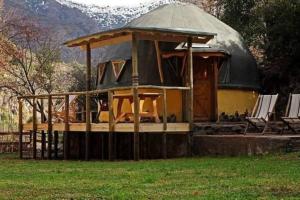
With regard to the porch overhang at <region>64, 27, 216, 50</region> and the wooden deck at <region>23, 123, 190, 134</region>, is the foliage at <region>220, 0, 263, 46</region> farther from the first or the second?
the wooden deck at <region>23, 123, 190, 134</region>

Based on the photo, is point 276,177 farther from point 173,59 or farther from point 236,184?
point 173,59

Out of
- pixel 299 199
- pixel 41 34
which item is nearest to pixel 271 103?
pixel 299 199

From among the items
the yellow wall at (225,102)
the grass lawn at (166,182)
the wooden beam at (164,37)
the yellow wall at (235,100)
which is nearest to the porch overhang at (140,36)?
the wooden beam at (164,37)

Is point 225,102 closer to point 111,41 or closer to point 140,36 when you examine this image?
point 111,41

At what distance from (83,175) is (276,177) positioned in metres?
3.20

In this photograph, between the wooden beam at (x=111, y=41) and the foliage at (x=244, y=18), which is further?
the foliage at (x=244, y=18)

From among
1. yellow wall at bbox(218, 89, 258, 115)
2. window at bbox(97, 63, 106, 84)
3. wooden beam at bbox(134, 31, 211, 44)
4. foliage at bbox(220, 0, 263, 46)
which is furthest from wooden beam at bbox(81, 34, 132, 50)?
foliage at bbox(220, 0, 263, 46)

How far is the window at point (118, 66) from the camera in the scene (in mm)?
18922

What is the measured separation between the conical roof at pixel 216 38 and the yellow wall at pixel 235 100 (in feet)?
0.76

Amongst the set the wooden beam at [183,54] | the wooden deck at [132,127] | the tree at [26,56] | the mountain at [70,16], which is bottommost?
the wooden deck at [132,127]

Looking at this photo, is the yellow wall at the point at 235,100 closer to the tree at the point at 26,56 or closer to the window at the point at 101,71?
the window at the point at 101,71

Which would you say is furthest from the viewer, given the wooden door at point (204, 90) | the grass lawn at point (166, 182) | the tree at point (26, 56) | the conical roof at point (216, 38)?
the tree at point (26, 56)

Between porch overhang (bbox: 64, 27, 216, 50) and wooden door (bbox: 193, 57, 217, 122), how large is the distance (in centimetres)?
251

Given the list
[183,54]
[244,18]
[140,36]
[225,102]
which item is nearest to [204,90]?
[225,102]
